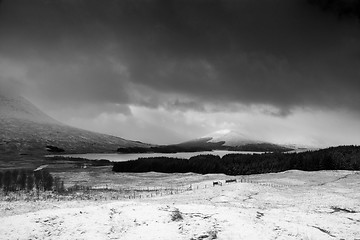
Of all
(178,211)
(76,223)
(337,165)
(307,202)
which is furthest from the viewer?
(337,165)

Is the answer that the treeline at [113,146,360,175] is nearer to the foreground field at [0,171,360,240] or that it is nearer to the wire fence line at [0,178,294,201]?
the wire fence line at [0,178,294,201]

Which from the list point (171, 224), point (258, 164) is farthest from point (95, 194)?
point (258, 164)

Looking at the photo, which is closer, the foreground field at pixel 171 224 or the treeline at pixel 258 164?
the foreground field at pixel 171 224

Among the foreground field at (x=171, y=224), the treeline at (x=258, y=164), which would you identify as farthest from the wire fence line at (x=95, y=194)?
the treeline at (x=258, y=164)

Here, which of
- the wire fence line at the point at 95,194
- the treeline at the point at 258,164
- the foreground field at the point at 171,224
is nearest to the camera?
the foreground field at the point at 171,224

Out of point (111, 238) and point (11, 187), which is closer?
point (111, 238)

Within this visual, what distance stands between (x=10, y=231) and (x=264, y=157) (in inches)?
4667

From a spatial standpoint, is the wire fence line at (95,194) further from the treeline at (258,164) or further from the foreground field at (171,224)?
the treeline at (258,164)

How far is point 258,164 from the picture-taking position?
11894 cm

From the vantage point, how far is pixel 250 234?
23.5 metres

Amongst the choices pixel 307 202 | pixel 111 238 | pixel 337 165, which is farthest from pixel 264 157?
pixel 111 238

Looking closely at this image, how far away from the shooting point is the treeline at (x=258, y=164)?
371 feet

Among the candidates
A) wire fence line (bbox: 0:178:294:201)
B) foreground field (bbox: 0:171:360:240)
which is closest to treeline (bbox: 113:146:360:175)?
wire fence line (bbox: 0:178:294:201)

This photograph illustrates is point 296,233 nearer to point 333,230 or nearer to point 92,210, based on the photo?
point 333,230
